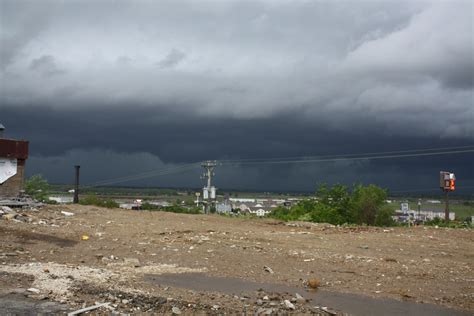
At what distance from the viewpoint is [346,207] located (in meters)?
41.7

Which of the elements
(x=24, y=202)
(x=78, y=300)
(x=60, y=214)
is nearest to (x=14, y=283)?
(x=78, y=300)

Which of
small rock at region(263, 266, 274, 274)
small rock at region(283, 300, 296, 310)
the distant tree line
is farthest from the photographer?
the distant tree line

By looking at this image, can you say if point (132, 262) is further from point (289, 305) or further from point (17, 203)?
point (17, 203)

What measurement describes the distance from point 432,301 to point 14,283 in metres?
8.46

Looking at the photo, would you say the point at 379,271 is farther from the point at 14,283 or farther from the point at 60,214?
the point at 60,214

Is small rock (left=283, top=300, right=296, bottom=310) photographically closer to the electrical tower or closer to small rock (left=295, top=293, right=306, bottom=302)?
small rock (left=295, top=293, right=306, bottom=302)

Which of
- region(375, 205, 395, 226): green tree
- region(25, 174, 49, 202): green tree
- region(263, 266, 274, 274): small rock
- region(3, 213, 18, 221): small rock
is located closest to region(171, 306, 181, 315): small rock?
region(263, 266, 274, 274): small rock

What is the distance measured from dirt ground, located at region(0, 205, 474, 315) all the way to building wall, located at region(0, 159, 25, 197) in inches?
276

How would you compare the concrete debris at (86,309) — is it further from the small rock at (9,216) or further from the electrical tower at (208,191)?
the electrical tower at (208,191)

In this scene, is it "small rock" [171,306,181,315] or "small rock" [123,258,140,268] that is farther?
"small rock" [123,258,140,268]

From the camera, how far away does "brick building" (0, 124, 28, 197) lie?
91.9ft

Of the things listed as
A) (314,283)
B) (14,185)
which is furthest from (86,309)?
(14,185)

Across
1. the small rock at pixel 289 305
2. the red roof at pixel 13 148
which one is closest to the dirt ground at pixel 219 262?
the small rock at pixel 289 305

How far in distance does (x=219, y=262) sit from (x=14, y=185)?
19.3 meters
